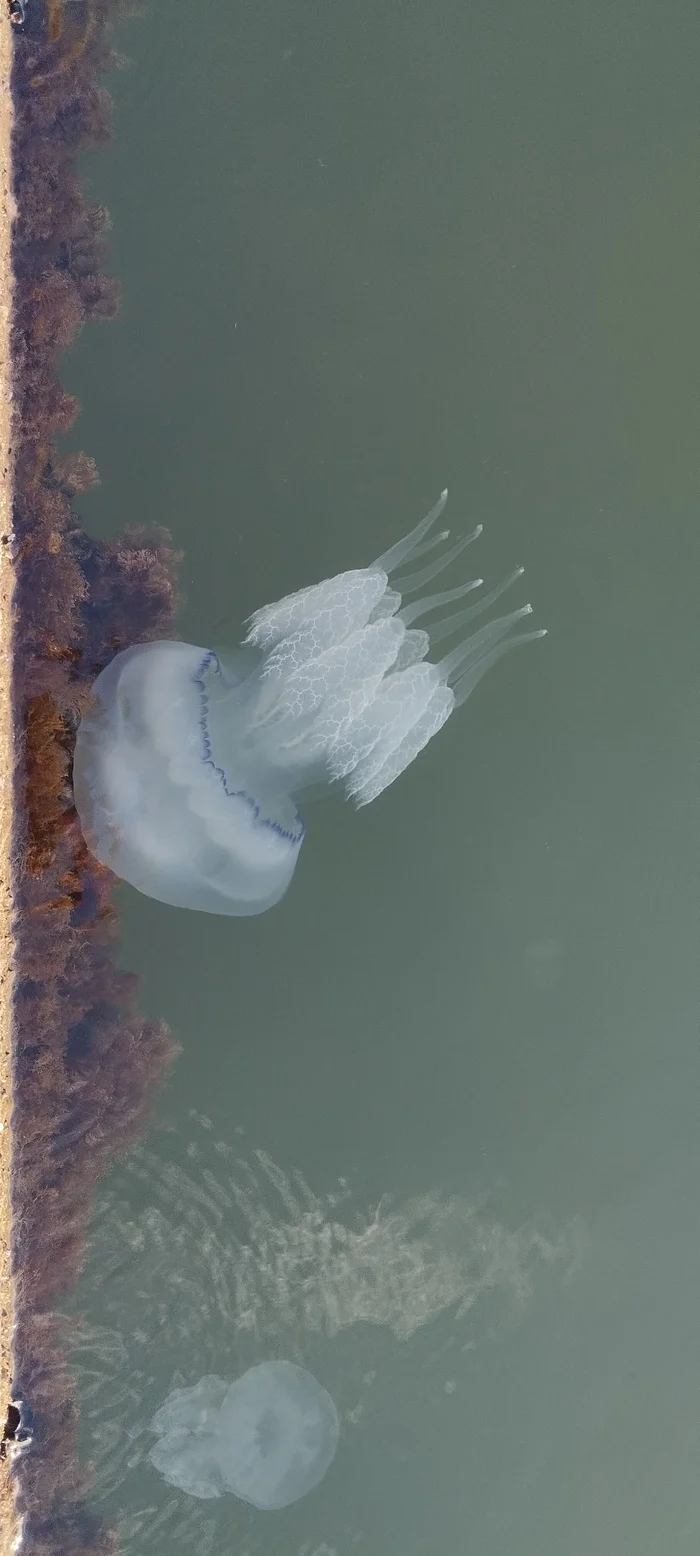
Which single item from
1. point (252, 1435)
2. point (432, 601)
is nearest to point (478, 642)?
point (432, 601)

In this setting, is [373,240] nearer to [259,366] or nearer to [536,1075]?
[259,366]

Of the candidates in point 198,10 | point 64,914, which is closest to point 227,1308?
point 64,914

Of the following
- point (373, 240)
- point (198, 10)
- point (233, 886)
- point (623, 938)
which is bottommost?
point (233, 886)

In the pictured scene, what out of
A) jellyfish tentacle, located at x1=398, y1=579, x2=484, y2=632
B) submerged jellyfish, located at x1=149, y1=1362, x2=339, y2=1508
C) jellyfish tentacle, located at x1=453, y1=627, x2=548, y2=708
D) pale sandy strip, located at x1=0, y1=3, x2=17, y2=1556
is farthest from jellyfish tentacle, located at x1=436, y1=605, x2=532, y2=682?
submerged jellyfish, located at x1=149, y1=1362, x2=339, y2=1508

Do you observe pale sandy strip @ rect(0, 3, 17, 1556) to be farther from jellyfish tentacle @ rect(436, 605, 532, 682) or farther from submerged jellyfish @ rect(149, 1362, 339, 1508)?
jellyfish tentacle @ rect(436, 605, 532, 682)

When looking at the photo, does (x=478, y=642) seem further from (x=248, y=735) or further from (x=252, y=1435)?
(x=252, y=1435)

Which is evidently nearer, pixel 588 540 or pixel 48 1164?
pixel 48 1164
